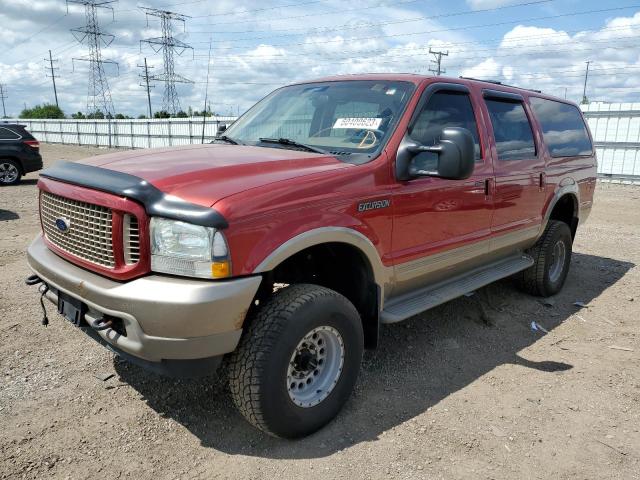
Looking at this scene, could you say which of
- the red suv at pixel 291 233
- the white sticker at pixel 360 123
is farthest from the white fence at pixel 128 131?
the white sticker at pixel 360 123

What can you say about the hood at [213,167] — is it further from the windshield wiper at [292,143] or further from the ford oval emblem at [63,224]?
the ford oval emblem at [63,224]

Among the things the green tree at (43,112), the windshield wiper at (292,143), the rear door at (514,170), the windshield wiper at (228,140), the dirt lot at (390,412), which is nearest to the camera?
the dirt lot at (390,412)

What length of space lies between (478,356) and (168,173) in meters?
2.79

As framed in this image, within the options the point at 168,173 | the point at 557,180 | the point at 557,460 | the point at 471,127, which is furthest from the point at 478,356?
the point at 168,173

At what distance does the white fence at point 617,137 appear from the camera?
15.2m

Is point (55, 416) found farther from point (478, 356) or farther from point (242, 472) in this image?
point (478, 356)

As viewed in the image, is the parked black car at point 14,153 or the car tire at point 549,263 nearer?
the car tire at point 549,263

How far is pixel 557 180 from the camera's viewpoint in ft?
16.9

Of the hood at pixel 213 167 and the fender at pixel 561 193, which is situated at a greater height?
the hood at pixel 213 167

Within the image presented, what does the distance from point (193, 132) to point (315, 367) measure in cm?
2361

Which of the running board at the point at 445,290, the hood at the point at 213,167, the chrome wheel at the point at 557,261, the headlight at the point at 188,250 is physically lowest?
the chrome wheel at the point at 557,261

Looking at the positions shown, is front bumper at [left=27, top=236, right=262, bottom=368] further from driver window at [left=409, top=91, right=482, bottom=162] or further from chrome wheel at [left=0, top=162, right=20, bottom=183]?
chrome wheel at [left=0, top=162, right=20, bottom=183]

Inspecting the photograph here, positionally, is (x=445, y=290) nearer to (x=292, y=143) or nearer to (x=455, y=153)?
(x=455, y=153)

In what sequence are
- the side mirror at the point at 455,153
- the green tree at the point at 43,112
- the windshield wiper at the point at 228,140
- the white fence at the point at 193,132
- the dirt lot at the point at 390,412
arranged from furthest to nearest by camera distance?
the green tree at the point at 43,112
the white fence at the point at 193,132
the windshield wiper at the point at 228,140
the side mirror at the point at 455,153
the dirt lot at the point at 390,412
